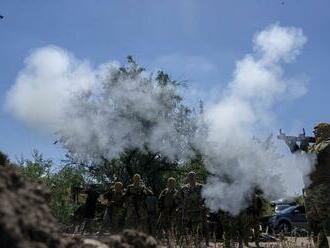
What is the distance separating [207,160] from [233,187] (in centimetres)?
263

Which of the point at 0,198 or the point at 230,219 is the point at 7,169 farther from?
the point at 230,219

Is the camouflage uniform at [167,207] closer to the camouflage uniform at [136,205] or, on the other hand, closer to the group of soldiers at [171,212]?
the group of soldiers at [171,212]

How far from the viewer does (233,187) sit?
15750mm

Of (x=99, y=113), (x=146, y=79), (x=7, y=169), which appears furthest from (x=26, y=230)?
(x=146, y=79)

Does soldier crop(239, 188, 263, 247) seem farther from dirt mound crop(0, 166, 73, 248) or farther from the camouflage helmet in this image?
dirt mound crop(0, 166, 73, 248)

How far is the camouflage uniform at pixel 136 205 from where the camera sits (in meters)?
16.8

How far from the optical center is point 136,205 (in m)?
16.9

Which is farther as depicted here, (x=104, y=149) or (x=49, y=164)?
(x=104, y=149)

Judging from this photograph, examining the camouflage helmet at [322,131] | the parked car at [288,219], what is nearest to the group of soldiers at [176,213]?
the camouflage helmet at [322,131]

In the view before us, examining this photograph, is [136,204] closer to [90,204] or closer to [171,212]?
[171,212]

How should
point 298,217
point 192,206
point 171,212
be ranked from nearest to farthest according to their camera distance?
point 192,206 < point 171,212 < point 298,217

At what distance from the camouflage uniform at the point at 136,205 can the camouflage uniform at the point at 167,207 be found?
0.47m

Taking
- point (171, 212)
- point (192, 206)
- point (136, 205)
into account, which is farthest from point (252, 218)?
point (136, 205)

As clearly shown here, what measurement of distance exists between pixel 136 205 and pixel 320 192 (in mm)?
8217
